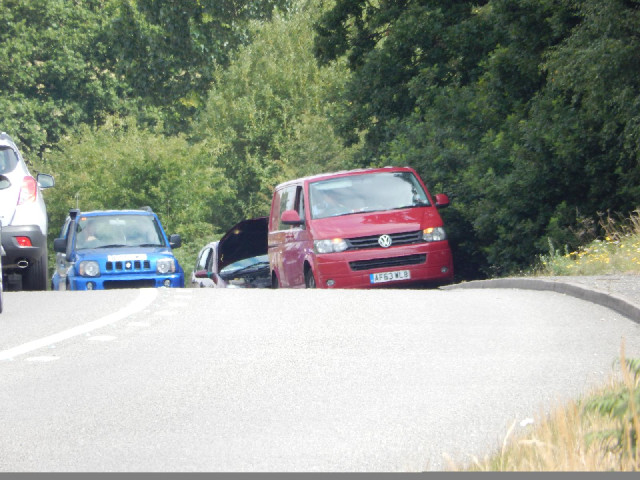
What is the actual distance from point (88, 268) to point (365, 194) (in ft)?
15.3

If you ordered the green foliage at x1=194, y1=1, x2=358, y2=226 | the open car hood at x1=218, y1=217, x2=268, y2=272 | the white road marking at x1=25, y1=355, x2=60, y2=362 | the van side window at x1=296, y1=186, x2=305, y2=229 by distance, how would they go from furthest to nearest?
the green foliage at x1=194, y1=1, x2=358, y2=226, the open car hood at x1=218, y1=217, x2=268, y2=272, the van side window at x1=296, y1=186, x2=305, y2=229, the white road marking at x1=25, y1=355, x2=60, y2=362

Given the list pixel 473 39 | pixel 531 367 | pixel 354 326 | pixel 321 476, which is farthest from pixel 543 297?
pixel 473 39

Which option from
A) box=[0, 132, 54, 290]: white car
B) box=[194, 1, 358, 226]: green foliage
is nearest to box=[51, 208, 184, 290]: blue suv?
box=[0, 132, 54, 290]: white car

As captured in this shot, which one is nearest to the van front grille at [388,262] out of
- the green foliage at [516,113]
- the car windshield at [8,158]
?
the green foliage at [516,113]

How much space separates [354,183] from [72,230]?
5.25 meters

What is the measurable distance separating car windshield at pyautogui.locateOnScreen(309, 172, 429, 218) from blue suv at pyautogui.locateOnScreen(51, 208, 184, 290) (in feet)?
9.90

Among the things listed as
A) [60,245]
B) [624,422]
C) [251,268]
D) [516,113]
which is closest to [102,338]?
[624,422]

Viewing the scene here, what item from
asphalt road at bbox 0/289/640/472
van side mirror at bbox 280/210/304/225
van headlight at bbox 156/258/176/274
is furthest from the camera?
van headlight at bbox 156/258/176/274

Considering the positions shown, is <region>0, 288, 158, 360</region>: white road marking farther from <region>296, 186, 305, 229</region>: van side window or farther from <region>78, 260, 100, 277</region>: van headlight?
<region>78, 260, 100, 277</region>: van headlight

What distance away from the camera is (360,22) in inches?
1337

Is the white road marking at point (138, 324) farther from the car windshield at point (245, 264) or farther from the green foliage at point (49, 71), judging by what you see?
the green foliage at point (49, 71)

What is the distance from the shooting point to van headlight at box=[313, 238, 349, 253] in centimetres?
1753

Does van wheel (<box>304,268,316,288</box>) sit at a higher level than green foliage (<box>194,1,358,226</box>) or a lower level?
lower

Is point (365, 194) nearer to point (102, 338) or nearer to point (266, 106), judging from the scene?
point (102, 338)
